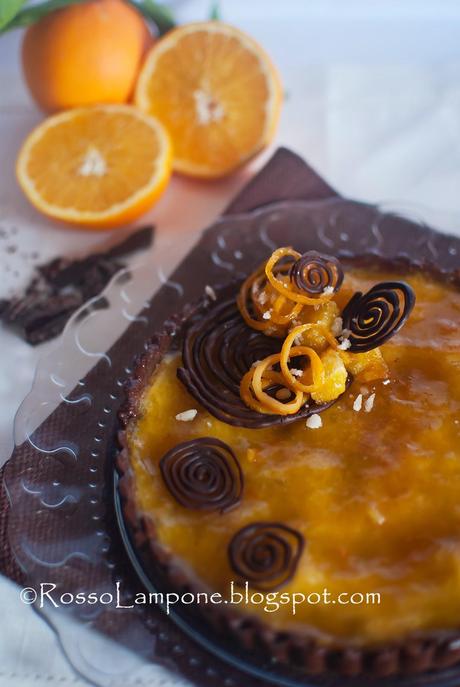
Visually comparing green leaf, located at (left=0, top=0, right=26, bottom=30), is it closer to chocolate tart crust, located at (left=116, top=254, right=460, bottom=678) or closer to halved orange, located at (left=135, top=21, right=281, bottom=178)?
halved orange, located at (left=135, top=21, right=281, bottom=178)

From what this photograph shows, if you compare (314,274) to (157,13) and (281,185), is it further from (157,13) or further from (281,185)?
(157,13)

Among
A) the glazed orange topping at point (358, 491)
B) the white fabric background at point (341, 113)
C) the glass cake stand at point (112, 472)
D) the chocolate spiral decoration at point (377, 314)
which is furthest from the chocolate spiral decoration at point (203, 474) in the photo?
the white fabric background at point (341, 113)

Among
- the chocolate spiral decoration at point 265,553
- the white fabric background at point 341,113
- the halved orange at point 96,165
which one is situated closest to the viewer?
the chocolate spiral decoration at point 265,553

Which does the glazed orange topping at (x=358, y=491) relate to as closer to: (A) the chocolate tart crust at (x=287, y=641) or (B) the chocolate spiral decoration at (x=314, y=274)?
(A) the chocolate tart crust at (x=287, y=641)

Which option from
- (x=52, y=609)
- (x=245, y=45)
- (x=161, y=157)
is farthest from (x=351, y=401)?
(x=245, y=45)

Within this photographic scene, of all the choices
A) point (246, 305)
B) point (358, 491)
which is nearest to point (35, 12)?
point (246, 305)

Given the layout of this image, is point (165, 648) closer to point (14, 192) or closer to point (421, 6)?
point (14, 192)
